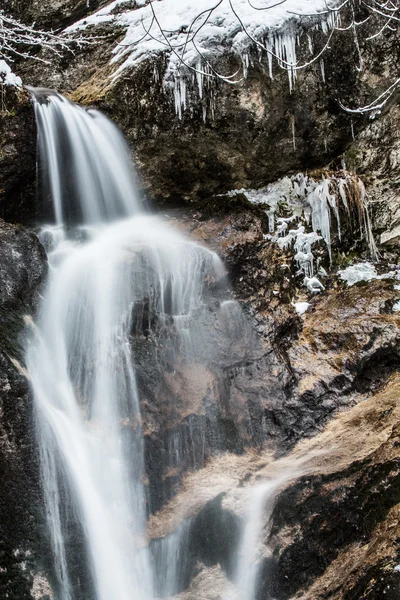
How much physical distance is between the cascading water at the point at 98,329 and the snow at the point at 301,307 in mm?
1049

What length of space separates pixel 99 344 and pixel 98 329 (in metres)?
0.16

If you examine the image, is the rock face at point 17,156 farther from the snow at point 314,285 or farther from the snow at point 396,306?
the snow at point 396,306

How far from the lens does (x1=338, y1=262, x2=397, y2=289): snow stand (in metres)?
6.59

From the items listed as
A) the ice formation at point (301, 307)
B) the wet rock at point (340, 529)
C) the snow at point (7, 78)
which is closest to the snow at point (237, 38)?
the snow at point (7, 78)

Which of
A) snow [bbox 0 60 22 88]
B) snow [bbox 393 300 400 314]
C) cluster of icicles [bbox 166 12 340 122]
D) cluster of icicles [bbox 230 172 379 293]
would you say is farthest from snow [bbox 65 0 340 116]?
snow [bbox 393 300 400 314]

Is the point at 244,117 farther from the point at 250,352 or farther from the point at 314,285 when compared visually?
the point at 250,352

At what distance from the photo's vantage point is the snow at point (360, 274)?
21.6 ft

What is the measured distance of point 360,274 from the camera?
6719 mm

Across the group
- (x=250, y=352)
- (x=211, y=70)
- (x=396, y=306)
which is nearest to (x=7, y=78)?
(x=211, y=70)

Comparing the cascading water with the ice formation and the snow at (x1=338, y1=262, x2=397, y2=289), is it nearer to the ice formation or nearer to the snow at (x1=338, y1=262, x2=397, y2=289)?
the ice formation

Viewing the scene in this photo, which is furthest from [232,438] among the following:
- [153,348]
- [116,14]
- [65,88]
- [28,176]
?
[116,14]

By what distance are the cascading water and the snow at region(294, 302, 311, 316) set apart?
3.44 ft

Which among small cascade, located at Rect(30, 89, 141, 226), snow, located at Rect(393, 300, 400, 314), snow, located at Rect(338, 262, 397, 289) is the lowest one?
snow, located at Rect(393, 300, 400, 314)

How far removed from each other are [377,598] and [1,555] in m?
2.37
